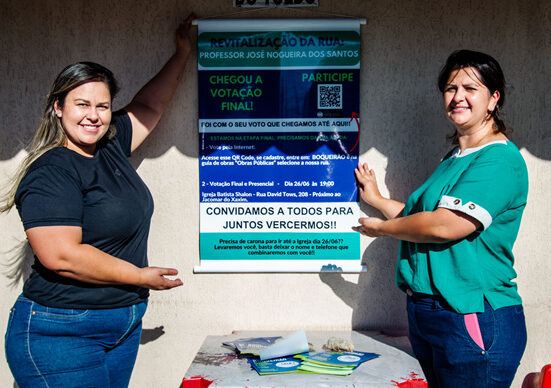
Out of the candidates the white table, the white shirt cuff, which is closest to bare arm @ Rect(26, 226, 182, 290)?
the white table

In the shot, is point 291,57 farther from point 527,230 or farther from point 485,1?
point 527,230

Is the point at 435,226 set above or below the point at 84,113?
below

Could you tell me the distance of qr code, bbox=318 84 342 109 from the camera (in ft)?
9.96

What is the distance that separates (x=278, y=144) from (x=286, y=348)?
1.16m

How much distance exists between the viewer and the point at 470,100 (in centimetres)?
239

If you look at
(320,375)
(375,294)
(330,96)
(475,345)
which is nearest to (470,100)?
(330,96)

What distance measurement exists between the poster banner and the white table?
42 centimetres

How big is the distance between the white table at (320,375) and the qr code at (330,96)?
4.40 ft

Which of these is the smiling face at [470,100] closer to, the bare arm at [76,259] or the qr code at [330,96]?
the qr code at [330,96]

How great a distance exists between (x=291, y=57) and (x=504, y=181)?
4.63 feet

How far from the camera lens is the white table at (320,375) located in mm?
2389

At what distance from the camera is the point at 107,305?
234 centimetres

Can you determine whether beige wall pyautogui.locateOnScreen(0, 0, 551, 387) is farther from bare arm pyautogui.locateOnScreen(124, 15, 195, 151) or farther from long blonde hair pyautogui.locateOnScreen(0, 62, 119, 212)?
long blonde hair pyautogui.locateOnScreen(0, 62, 119, 212)

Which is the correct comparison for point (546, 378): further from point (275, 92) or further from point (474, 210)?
point (275, 92)
